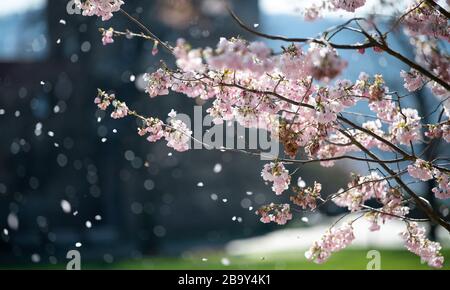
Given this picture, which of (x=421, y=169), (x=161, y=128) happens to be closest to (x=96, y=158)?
(x=161, y=128)

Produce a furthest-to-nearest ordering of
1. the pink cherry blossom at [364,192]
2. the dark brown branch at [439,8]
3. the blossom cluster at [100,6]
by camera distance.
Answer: the pink cherry blossom at [364,192] < the blossom cluster at [100,6] < the dark brown branch at [439,8]

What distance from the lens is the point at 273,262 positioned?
11.5 metres

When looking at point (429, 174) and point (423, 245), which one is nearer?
point (429, 174)

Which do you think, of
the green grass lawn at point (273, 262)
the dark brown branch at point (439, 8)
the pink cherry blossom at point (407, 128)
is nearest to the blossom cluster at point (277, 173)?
the pink cherry blossom at point (407, 128)

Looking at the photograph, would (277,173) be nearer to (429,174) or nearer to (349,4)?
(429,174)

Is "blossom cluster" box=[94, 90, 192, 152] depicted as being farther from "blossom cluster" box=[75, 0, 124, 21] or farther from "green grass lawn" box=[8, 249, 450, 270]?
"green grass lawn" box=[8, 249, 450, 270]

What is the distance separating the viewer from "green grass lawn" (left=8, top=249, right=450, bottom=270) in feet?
35.1

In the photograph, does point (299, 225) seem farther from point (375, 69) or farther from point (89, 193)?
point (375, 69)

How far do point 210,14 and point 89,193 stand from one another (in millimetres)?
4457

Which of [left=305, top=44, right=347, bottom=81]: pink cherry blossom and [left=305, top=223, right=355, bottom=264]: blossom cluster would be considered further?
[left=305, top=223, right=355, bottom=264]: blossom cluster

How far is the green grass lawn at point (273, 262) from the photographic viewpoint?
10711 millimetres

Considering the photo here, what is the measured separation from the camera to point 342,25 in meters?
2.01

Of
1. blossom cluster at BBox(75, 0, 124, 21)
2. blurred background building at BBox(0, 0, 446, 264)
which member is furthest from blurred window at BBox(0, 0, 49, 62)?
blossom cluster at BBox(75, 0, 124, 21)

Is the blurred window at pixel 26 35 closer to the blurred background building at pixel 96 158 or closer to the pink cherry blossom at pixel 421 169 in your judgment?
the blurred background building at pixel 96 158
